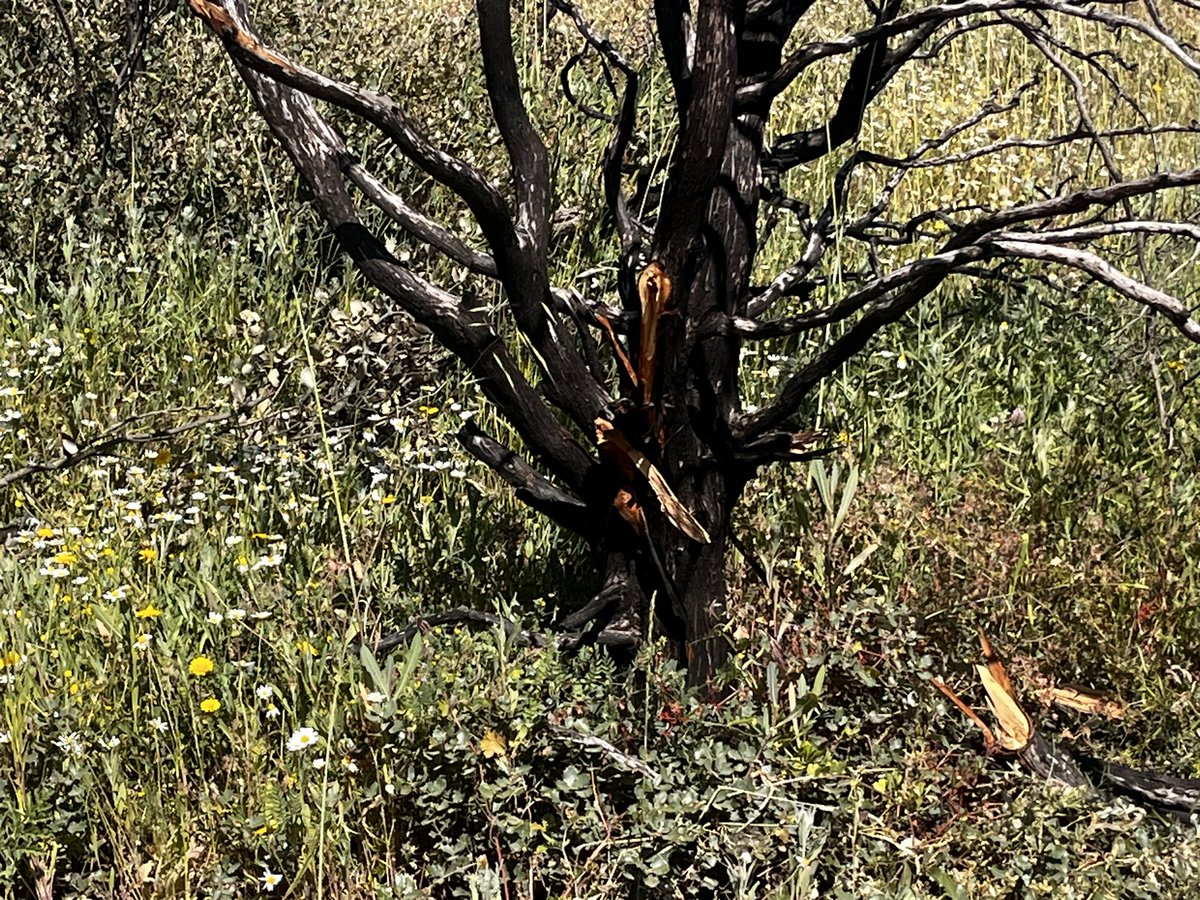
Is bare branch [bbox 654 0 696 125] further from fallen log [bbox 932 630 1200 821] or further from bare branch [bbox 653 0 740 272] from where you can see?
fallen log [bbox 932 630 1200 821]

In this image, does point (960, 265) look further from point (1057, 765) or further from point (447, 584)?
point (447, 584)

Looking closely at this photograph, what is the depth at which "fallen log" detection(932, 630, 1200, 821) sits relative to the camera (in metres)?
2.97

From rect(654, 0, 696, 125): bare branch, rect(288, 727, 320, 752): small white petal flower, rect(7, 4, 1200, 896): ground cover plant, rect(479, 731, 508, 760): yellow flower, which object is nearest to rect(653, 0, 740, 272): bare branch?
rect(654, 0, 696, 125): bare branch

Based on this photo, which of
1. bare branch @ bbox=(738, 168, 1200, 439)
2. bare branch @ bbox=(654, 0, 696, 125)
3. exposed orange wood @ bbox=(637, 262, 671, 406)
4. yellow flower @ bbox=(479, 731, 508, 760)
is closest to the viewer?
bare branch @ bbox=(738, 168, 1200, 439)

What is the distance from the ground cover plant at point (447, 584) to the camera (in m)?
2.71

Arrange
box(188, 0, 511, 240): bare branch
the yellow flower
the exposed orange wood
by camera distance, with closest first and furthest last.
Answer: box(188, 0, 511, 240): bare branch, the yellow flower, the exposed orange wood

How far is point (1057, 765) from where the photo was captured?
3.00 meters

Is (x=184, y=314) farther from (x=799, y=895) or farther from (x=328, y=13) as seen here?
(x=799, y=895)

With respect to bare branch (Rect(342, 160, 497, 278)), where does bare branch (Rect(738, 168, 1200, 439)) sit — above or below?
below

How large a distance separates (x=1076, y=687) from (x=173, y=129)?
12.2ft

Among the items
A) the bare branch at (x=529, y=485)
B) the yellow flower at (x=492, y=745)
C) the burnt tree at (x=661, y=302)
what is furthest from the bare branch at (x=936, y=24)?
the yellow flower at (x=492, y=745)

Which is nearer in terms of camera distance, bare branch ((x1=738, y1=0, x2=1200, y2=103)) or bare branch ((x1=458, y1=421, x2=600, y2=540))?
bare branch ((x1=738, y1=0, x2=1200, y2=103))

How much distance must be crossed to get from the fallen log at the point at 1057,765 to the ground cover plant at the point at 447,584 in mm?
54

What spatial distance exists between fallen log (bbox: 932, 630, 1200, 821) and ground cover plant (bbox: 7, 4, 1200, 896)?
5 centimetres
